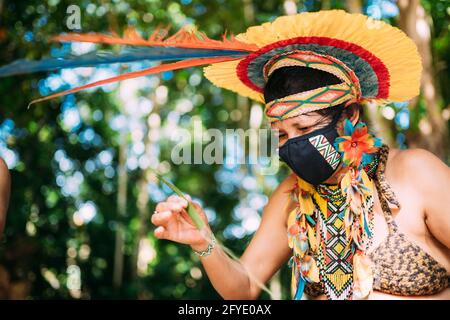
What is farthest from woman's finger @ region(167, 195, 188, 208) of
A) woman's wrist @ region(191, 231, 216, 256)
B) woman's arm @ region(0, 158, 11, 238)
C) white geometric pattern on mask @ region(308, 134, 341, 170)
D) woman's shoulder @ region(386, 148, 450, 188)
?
woman's shoulder @ region(386, 148, 450, 188)

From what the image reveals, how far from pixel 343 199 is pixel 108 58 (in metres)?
1.13

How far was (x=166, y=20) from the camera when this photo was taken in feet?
25.6

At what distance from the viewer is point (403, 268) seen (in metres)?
2.25

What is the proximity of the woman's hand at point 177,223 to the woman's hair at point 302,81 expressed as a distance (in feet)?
2.02

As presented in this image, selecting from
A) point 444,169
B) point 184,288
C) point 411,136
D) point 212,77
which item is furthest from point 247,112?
point 444,169

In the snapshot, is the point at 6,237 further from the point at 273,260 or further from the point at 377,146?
the point at 377,146

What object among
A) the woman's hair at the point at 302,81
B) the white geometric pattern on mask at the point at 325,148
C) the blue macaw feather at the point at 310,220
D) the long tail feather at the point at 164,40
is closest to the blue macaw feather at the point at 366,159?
the white geometric pattern on mask at the point at 325,148

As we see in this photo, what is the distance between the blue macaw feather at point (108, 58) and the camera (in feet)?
5.89

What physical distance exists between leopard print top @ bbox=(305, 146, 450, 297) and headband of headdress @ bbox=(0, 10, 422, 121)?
550mm

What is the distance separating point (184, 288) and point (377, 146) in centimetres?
784

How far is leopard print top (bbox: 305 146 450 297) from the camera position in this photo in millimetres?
2240

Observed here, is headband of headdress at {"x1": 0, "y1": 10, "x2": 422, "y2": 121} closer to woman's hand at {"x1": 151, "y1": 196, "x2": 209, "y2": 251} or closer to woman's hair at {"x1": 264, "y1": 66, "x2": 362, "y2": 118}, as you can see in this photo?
woman's hair at {"x1": 264, "y1": 66, "x2": 362, "y2": 118}

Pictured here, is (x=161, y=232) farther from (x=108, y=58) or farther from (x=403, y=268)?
(x=403, y=268)

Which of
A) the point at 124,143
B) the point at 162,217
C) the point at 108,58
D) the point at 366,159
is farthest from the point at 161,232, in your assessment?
the point at 124,143
